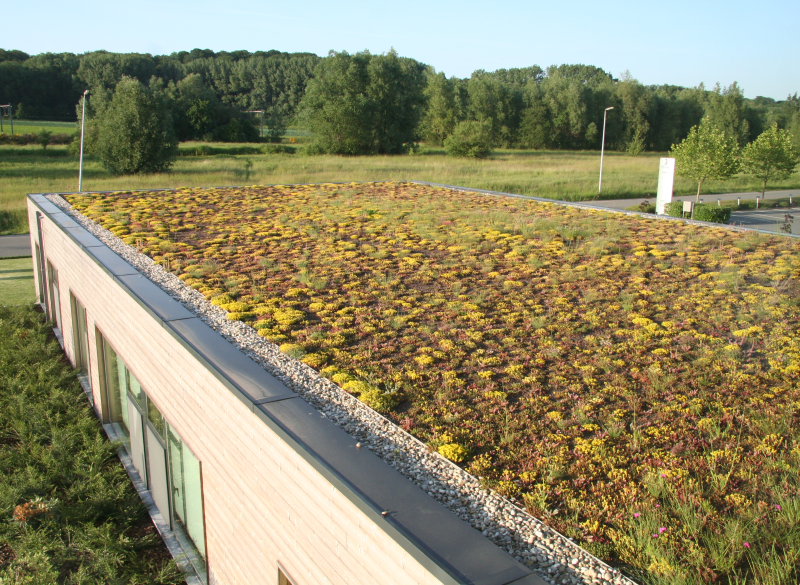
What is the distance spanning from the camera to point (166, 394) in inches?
232

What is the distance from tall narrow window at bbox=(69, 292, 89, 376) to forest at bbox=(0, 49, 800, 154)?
46.6 metres

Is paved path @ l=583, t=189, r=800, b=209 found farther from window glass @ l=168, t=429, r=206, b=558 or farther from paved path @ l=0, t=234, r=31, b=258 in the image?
window glass @ l=168, t=429, r=206, b=558

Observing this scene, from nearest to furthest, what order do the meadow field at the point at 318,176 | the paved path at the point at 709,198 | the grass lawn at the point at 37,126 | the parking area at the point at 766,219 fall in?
1. the parking area at the point at 766,219
2. the paved path at the point at 709,198
3. the meadow field at the point at 318,176
4. the grass lawn at the point at 37,126

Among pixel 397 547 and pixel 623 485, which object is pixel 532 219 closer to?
pixel 623 485

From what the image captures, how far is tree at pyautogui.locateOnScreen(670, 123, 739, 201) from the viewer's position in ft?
97.7

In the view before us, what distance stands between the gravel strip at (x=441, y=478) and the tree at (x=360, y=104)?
5053 cm

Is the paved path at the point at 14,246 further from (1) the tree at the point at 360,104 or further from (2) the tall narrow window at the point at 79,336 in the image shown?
(1) the tree at the point at 360,104

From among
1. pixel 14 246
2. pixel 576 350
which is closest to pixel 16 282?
pixel 14 246

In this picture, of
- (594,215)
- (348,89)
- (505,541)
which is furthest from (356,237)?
(348,89)

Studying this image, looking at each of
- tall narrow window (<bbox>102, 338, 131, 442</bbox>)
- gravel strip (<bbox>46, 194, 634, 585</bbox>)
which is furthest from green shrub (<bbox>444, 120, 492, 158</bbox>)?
gravel strip (<bbox>46, 194, 634, 585</bbox>)

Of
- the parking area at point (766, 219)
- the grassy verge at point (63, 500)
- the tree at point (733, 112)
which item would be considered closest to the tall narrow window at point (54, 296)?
the grassy verge at point (63, 500)

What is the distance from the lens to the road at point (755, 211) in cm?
2356

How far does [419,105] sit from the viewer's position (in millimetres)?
58500

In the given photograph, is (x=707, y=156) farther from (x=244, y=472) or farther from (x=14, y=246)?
(x=244, y=472)
